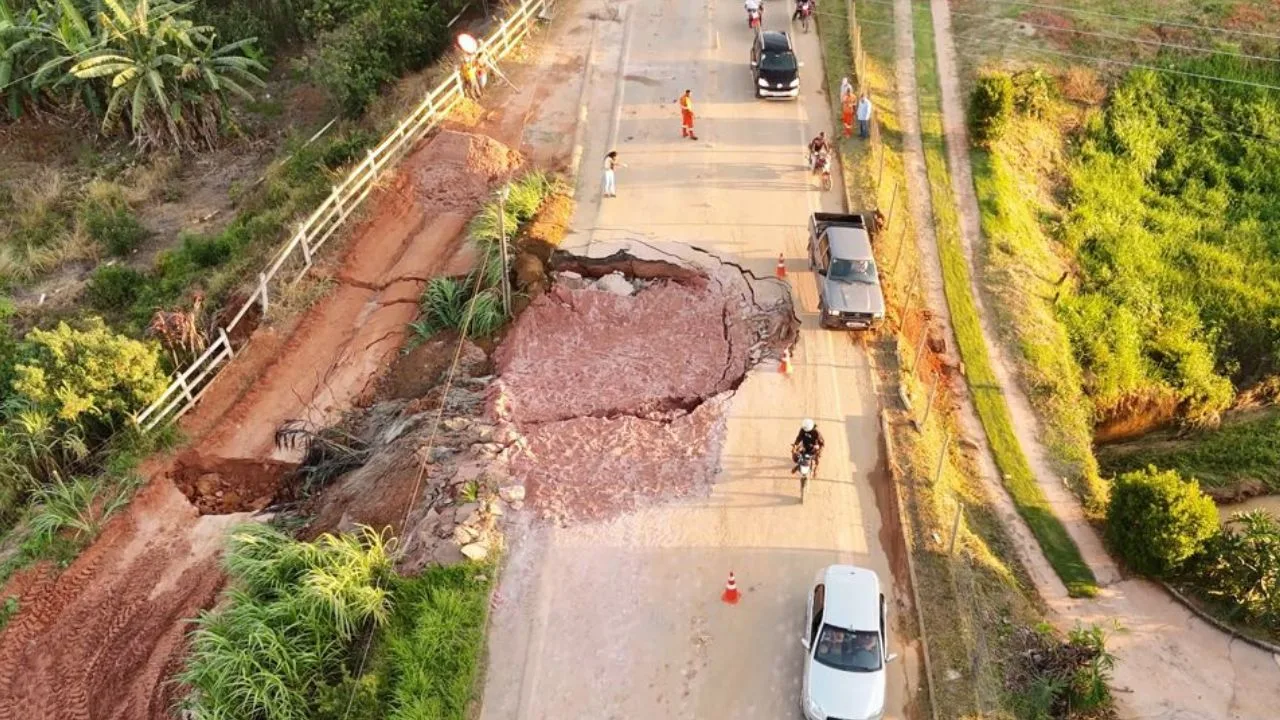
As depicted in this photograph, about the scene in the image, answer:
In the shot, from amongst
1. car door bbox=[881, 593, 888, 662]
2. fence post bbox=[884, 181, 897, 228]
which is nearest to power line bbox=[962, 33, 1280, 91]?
fence post bbox=[884, 181, 897, 228]

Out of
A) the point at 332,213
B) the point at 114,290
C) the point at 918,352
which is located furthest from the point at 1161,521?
the point at 114,290

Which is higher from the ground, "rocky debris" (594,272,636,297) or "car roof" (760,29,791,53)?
"car roof" (760,29,791,53)

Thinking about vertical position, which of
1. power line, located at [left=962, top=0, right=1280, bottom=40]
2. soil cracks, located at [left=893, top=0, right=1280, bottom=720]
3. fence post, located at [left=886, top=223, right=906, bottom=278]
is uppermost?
power line, located at [left=962, top=0, right=1280, bottom=40]

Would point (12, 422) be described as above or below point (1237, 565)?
above

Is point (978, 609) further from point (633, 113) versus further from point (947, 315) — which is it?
point (633, 113)

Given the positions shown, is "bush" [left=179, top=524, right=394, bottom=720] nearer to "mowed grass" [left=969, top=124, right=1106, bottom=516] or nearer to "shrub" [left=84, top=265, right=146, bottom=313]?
"shrub" [left=84, top=265, right=146, bottom=313]

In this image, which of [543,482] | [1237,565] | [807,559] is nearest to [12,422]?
[543,482]

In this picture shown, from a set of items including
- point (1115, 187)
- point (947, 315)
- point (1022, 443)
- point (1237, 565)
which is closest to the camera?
point (1237, 565)

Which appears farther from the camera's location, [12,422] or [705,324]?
[705,324]
